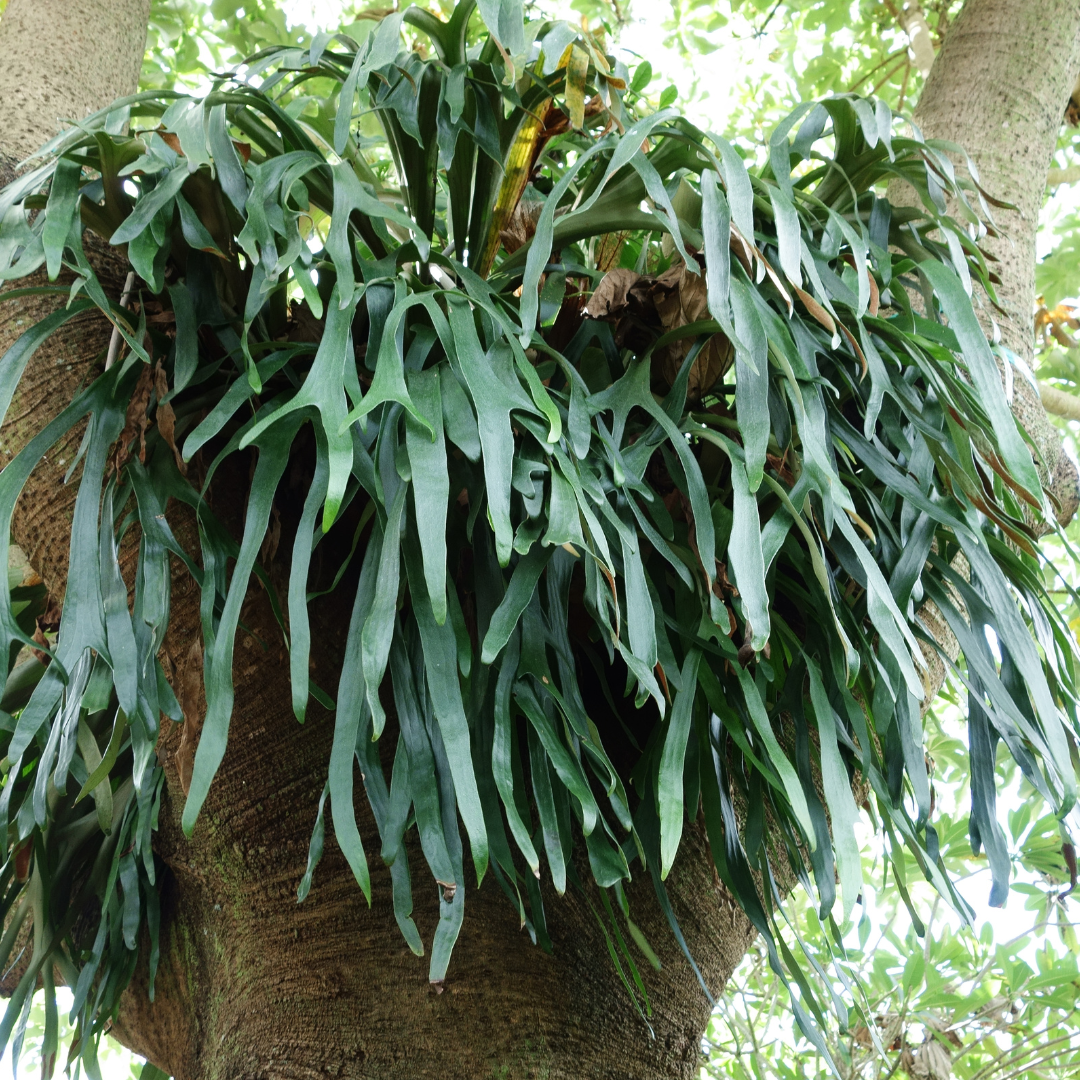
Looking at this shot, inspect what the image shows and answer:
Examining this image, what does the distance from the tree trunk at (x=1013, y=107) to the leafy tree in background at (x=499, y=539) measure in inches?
15.7

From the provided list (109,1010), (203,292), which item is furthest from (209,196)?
(109,1010)

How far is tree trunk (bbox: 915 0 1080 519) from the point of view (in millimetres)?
1278

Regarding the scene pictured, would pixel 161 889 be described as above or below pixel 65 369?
below

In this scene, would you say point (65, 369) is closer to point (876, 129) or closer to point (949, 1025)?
point (876, 129)

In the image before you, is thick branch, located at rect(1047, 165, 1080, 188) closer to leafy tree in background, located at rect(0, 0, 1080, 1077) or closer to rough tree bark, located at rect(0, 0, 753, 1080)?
leafy tree in background, located at rect(0, 0, 1080, 1077)

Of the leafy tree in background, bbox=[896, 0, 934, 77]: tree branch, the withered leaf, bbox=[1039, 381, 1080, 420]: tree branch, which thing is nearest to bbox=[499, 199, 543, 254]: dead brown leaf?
the leafy tree in background

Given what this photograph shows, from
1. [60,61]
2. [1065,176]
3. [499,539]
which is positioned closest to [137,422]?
[499,539]

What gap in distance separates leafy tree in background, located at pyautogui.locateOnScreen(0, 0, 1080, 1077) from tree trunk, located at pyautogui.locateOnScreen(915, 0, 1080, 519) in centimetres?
40

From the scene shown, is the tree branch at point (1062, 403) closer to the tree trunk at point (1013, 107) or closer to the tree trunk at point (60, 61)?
the tree trunk at point (1013, 107)

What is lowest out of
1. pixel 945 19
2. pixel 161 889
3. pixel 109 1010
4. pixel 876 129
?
pixel 109 1010

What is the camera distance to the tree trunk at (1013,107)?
50.3 inches

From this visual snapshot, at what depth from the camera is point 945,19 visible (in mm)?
2066

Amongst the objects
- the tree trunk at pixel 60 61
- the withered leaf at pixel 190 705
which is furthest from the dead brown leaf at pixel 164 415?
the tree trunk at pixel 60 61

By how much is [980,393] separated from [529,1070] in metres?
0.61
